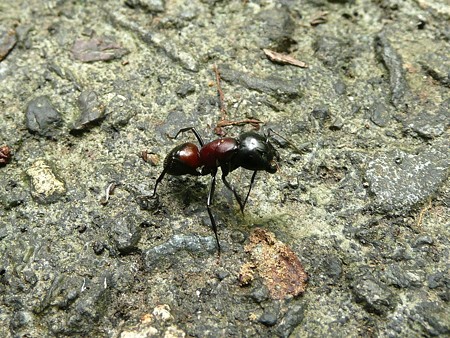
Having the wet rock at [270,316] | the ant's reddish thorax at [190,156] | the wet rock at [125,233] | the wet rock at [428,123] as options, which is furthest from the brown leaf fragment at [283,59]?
the wet rock at [270,316]

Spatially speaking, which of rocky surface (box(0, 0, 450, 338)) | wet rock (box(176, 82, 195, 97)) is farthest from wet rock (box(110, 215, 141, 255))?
wet rock (box(176, 82, 195, 97))

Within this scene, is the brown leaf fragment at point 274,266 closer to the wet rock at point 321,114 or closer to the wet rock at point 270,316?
the wet rock at point 270,316

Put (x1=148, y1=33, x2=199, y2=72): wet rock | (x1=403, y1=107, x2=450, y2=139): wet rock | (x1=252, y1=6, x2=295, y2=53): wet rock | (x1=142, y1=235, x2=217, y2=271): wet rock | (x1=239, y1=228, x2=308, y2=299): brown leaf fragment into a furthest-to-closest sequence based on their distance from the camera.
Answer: (x1=252, y1=6, x2=295, y2=53): wet rock < (x1=148, y1=33, x2=199, y2=72): wet rock < (x1=403, y1=107, x2=450, y2=139): wet rock < (x1=142, y1=235, x2=217, y2=271): wet rock < (x1=239, y1=228, x2=308, y2=299): brown leaf fragment

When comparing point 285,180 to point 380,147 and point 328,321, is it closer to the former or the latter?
point 380,147

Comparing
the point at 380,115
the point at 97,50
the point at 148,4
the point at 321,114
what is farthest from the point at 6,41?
the point at 380,115

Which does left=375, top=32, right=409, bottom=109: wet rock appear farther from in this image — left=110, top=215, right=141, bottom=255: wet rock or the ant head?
left=110, top=215, right=141, bottom=255: wet rock

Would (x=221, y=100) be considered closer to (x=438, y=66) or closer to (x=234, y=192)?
(x=234, y=192)
